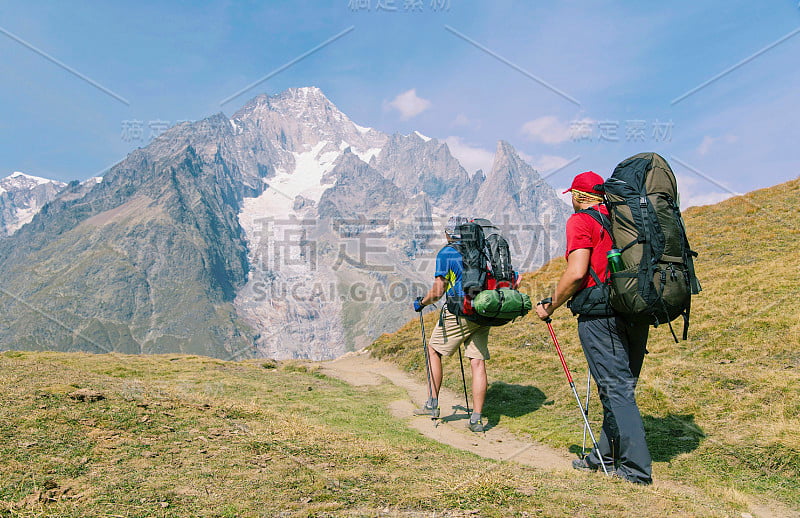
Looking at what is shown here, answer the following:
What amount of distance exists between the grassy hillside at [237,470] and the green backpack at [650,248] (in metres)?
2.18

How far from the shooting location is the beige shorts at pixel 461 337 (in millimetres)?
9656

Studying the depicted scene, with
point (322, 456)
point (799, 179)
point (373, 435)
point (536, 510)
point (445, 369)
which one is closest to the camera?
point (536, 510)

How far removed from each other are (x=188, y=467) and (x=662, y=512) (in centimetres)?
512

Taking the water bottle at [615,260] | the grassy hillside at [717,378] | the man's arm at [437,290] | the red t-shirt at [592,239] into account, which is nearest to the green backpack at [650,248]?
the water bottle at [615,260]

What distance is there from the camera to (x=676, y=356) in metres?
11.4

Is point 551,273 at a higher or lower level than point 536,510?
higher

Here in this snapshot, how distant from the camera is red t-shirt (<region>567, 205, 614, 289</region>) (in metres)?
6.23

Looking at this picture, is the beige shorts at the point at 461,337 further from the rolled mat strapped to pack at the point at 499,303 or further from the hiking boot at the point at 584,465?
the hiking boot at the point at 584,465

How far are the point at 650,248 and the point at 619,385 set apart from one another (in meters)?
1.89

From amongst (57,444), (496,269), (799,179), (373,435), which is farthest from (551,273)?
(57,444)

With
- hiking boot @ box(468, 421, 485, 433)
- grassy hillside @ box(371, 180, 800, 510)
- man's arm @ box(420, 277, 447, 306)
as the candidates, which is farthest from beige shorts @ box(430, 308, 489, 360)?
grassy hillside @ box(371, 180, 800, 510)

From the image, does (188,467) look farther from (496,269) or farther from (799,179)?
(799,179)

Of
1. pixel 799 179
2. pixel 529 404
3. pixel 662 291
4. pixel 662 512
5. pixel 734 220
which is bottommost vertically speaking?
pixel 529 404

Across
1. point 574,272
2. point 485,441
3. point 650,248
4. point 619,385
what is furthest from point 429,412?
point 650,248
